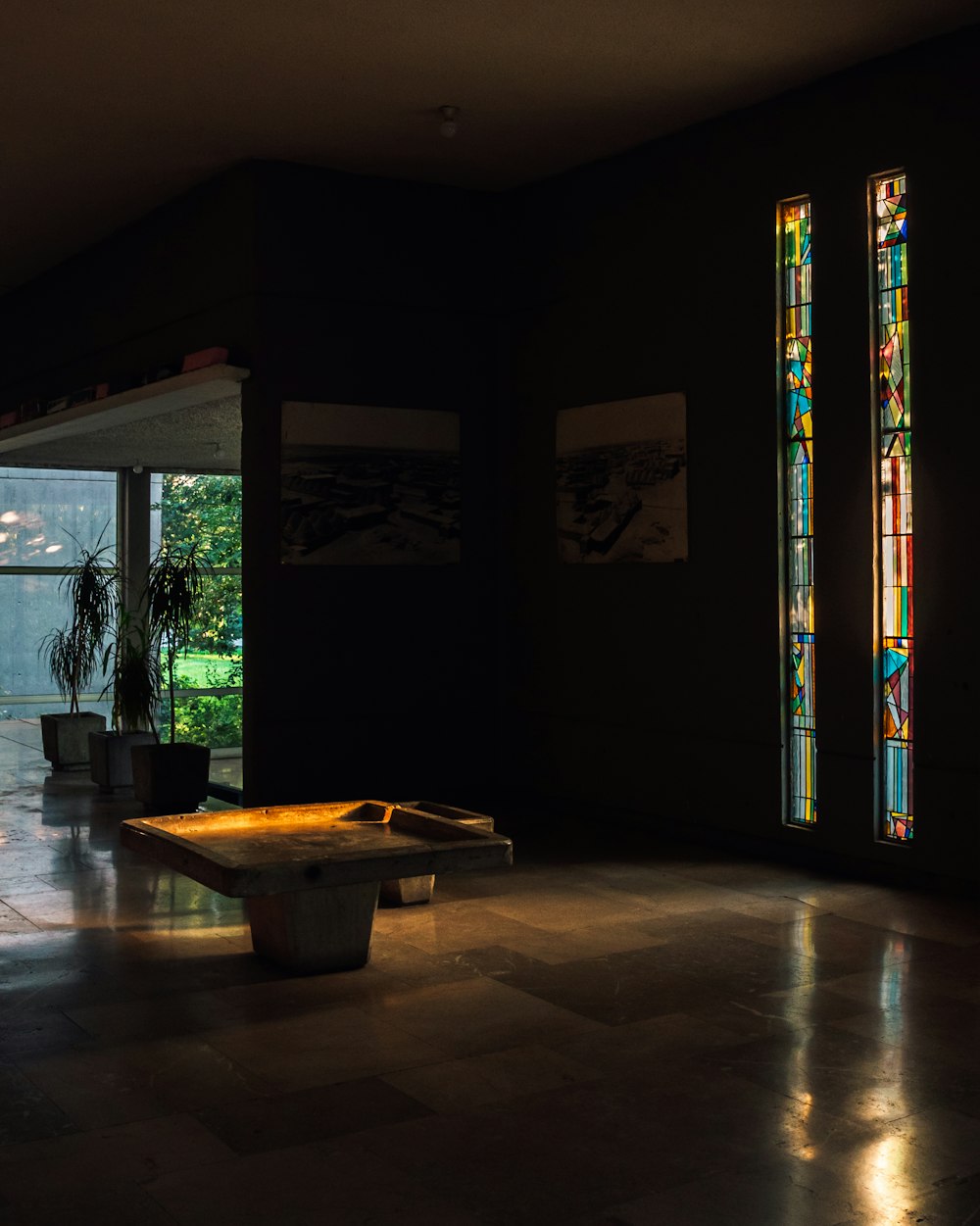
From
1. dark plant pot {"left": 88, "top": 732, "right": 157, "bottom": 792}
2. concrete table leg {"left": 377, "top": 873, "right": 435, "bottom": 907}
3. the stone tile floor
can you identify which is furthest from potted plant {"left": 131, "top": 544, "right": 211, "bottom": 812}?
concrete table leg {"left": 377, "top": 873, "right": 435, "bottom": 907}

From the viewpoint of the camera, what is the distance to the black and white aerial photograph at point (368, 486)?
767 centimetres

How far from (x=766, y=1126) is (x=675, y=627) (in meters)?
4.01

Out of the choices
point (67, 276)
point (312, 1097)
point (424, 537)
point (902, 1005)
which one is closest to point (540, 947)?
point (902, 1005)

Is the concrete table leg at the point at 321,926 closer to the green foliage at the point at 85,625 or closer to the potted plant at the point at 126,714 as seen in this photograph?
the potted plant at the point at 126,714

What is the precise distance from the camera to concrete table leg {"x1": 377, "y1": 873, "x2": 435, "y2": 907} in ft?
18.9

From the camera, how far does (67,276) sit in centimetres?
1008

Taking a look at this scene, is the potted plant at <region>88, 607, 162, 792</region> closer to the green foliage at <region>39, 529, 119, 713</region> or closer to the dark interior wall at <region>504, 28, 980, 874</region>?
the green foliage at <region>39, 529, 119, 713</region>

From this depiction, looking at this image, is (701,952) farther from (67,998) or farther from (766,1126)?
(67,998)

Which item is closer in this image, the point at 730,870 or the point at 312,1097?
the point at 312,1097

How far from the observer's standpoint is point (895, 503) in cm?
616

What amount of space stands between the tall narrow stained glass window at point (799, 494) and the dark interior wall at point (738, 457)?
0.08 meters

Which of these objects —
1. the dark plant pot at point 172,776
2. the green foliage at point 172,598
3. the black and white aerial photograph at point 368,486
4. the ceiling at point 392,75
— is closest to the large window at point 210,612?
the green foliage at point 172,598

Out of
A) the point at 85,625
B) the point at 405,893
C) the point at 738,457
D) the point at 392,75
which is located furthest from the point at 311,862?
the point at 85,625

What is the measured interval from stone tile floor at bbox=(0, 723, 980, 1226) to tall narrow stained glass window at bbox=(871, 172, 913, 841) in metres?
0.54
